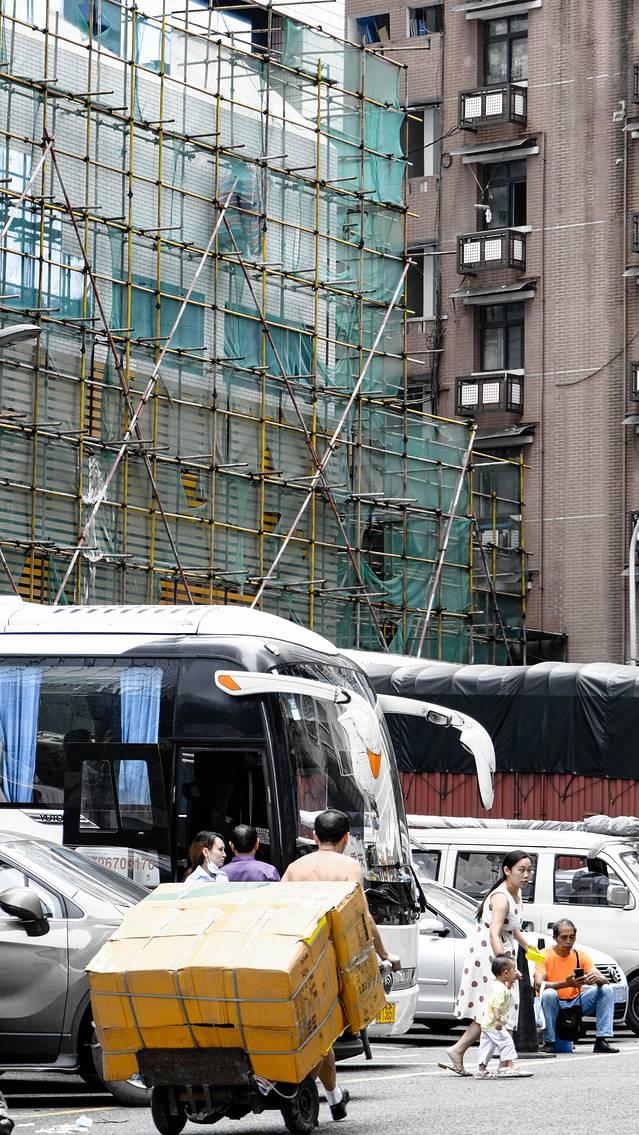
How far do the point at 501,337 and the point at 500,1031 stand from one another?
31.7m

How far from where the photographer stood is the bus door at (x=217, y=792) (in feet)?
52.8

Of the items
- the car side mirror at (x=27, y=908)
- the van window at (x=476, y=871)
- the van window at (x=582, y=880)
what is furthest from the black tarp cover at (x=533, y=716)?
the car side mirror at (x=27, y=908)

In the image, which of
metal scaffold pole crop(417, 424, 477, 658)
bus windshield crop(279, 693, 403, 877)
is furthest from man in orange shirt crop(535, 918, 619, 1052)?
metal scaffold pole crop(417, 424, 477, 658)

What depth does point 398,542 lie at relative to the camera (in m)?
39.6

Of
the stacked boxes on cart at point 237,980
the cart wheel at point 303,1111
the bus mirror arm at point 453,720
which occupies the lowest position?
the cart wheel at point 303,1111

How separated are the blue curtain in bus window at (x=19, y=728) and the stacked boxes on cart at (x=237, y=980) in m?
6.40

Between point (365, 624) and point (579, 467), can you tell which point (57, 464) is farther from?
point (579, 467)

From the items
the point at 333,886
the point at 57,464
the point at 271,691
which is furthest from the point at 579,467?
the point at 333,886

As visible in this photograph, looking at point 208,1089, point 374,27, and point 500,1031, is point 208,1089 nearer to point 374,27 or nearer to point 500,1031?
point 500,1031

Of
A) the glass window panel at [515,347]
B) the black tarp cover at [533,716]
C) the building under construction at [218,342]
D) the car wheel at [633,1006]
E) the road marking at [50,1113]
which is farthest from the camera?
the glass window panel at [515,347]

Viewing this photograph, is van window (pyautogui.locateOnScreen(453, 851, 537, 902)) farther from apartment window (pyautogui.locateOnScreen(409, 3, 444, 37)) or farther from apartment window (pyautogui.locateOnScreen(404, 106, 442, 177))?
apartment window (pyautogui.locateOnScreen(409, 3, 444, 37))

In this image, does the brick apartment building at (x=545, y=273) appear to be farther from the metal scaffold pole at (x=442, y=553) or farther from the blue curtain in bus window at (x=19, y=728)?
the blue curtain in bus window at (x=19, y=728)

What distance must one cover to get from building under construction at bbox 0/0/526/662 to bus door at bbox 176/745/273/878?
1297 cm

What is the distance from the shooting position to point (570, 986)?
59.8ft
